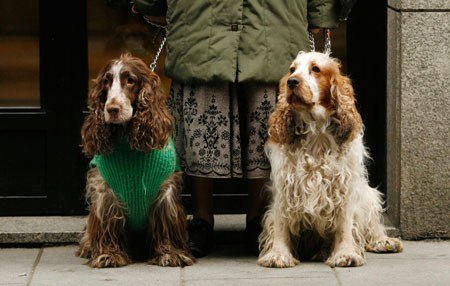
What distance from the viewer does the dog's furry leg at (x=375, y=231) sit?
5.50 metres

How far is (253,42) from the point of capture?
17.4 feet

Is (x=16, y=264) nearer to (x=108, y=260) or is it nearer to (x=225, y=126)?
(x=108, y=260)

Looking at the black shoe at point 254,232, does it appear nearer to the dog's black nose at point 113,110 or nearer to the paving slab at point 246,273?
the paving slab at point 246,273

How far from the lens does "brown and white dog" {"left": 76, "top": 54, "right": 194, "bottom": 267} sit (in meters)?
4.95

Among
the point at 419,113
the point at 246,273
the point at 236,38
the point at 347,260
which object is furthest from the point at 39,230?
the point at 419,113

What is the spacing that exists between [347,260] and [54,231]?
2.08 meters

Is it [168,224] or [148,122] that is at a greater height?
[148,122]

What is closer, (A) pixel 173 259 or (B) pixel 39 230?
(A) pixel 173 259

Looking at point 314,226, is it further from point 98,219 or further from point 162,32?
point 162,32

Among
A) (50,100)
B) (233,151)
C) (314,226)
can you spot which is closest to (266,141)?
(233,151)

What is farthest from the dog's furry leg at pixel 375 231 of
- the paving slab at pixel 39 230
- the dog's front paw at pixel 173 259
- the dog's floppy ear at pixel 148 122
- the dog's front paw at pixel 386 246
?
the paving slab at pixel 39 230

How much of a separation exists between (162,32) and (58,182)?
1349mm

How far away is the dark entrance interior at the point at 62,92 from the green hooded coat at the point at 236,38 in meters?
1.05

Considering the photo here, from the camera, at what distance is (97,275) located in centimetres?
508
